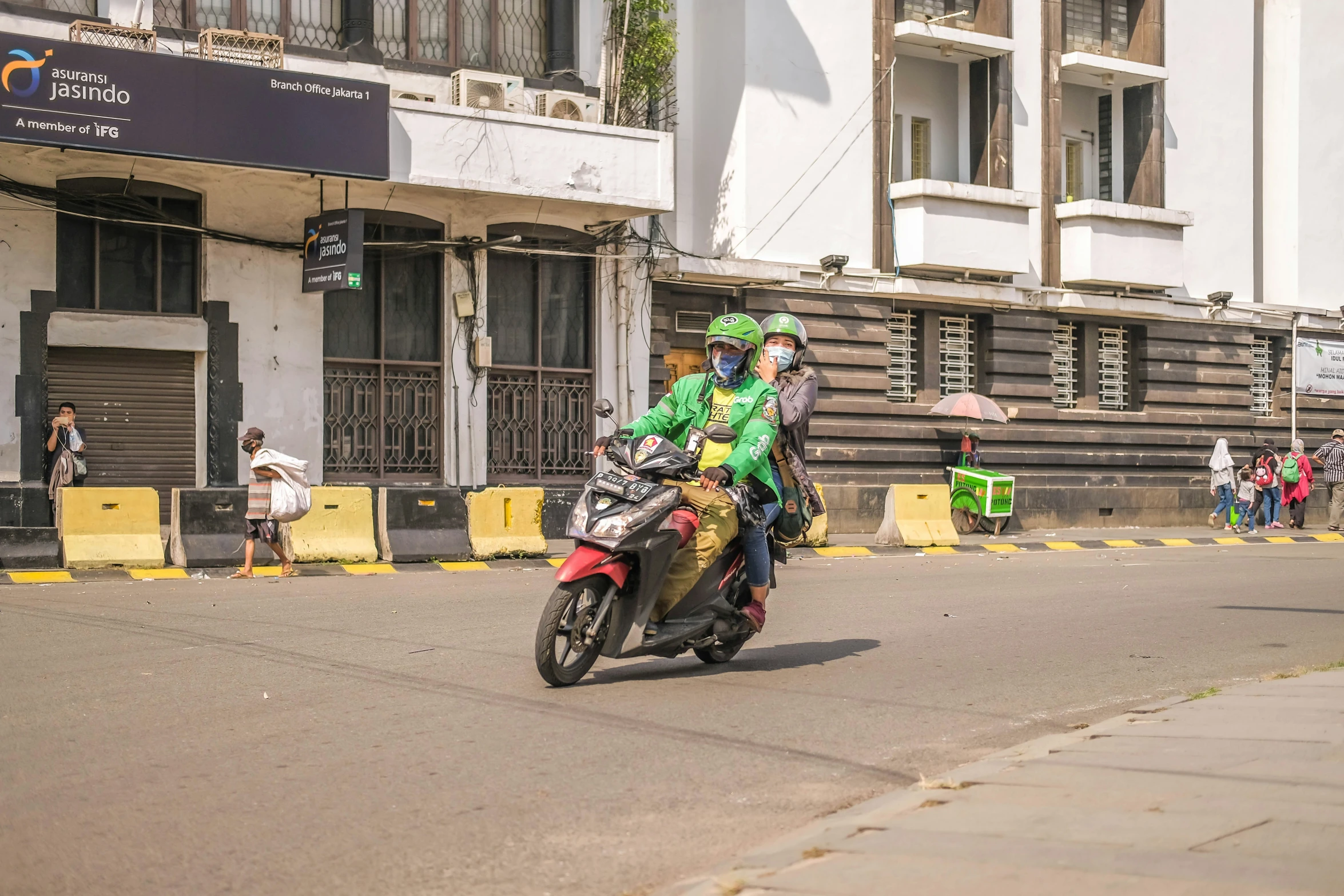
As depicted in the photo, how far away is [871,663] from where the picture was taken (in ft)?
28.3

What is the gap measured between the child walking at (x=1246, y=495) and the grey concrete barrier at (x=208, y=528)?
17989 mm

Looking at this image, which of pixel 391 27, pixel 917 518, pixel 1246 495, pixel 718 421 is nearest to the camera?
pixel 718 421

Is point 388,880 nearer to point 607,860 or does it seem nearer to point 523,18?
point 607,860

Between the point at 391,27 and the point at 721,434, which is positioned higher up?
the point at 391,27

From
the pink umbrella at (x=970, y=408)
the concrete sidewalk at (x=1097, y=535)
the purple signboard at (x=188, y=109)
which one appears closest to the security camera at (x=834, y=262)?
the pink umbrella at (x=970, y=408)

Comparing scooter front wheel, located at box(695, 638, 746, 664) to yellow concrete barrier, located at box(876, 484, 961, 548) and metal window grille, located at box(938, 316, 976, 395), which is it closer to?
yellow concrete barrier, located at box(876, 484, 961, 548)

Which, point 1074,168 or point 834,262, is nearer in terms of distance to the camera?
point 834,262

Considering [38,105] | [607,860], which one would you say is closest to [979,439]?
[38,105]

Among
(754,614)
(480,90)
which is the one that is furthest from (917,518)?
(754,614)

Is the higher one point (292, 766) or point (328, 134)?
point (328, 134)

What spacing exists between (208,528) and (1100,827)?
13355 millimetres

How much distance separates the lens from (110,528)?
1591 cm

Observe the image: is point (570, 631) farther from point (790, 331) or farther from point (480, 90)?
point (480, 90)

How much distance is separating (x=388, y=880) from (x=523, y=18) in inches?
734
